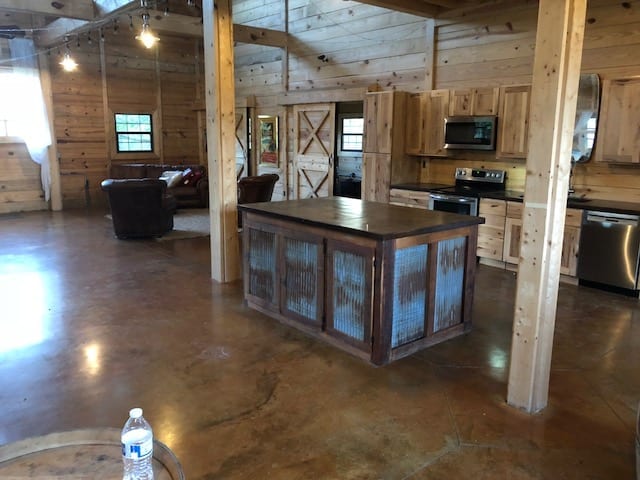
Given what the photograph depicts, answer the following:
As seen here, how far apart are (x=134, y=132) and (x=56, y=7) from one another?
168 inches

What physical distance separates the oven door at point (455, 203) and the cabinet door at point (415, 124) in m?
0.87

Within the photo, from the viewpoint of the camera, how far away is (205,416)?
276cm

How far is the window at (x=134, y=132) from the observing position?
10.8 metres

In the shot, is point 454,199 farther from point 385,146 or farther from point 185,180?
point 185,180

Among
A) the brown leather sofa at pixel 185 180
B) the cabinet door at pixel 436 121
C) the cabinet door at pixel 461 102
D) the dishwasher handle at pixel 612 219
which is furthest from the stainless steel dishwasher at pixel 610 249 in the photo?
the brown leather sofa at pixel 185 180

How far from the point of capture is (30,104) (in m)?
9.44

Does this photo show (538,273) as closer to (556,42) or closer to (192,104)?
(556,42)

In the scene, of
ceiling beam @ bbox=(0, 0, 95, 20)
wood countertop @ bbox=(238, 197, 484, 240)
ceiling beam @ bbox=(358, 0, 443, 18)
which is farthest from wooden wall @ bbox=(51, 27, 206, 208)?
wood countertop @ bbox=(238, 197, 484, 240)

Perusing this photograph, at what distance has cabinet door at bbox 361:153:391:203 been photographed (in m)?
6.81

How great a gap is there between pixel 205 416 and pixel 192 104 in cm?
1003

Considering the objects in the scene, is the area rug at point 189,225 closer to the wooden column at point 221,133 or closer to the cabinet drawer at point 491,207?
the wooden column at point 221,133

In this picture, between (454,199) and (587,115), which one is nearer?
(587,115)

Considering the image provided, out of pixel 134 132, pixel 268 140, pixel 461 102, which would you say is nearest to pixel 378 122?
pixel 461 102

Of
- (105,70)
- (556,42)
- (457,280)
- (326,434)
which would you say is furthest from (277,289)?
(105,70)
